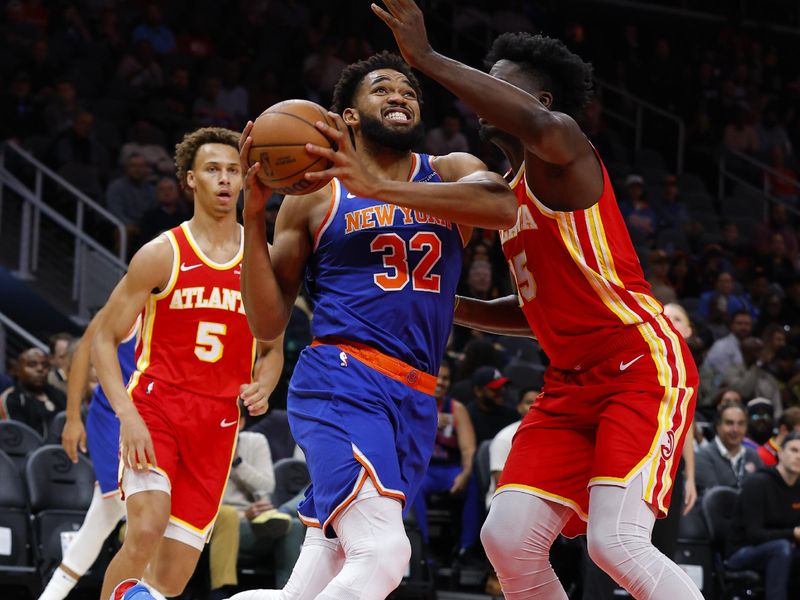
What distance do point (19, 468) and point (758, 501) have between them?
5.35m

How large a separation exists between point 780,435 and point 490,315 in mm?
6254

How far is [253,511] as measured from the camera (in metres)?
8.24

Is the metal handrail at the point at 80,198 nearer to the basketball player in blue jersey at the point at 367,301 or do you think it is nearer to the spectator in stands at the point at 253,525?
the spectator in stands at the point at 253,525

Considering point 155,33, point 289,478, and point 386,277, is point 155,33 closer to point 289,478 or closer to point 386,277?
point 289,478

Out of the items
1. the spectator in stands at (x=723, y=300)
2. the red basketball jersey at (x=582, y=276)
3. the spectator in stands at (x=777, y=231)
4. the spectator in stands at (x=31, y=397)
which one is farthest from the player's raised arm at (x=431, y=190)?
the spectator in stands at (x=777, y=231)

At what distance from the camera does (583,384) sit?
14.9 ft

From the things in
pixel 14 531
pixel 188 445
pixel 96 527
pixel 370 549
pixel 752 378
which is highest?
pixel 370 549

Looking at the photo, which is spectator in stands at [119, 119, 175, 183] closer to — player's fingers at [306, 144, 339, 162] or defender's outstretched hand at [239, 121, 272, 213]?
defender's outstretched hand at [239, 121, 272, 213]

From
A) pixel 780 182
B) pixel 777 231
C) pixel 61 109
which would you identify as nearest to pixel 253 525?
pixel 61 109

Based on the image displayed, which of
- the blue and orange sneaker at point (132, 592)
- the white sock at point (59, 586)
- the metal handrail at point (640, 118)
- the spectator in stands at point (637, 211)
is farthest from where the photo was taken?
the metal handrail at point (640, 118)

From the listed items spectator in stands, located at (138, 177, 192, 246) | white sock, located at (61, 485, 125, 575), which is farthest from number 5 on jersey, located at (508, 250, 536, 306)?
spectator in stands, located at (138, 177, 192, 246)

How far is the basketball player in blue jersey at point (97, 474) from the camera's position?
677 cm

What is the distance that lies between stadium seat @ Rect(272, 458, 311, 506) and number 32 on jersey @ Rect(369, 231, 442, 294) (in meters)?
4.89

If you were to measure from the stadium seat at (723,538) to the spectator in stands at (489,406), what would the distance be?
1672mm
